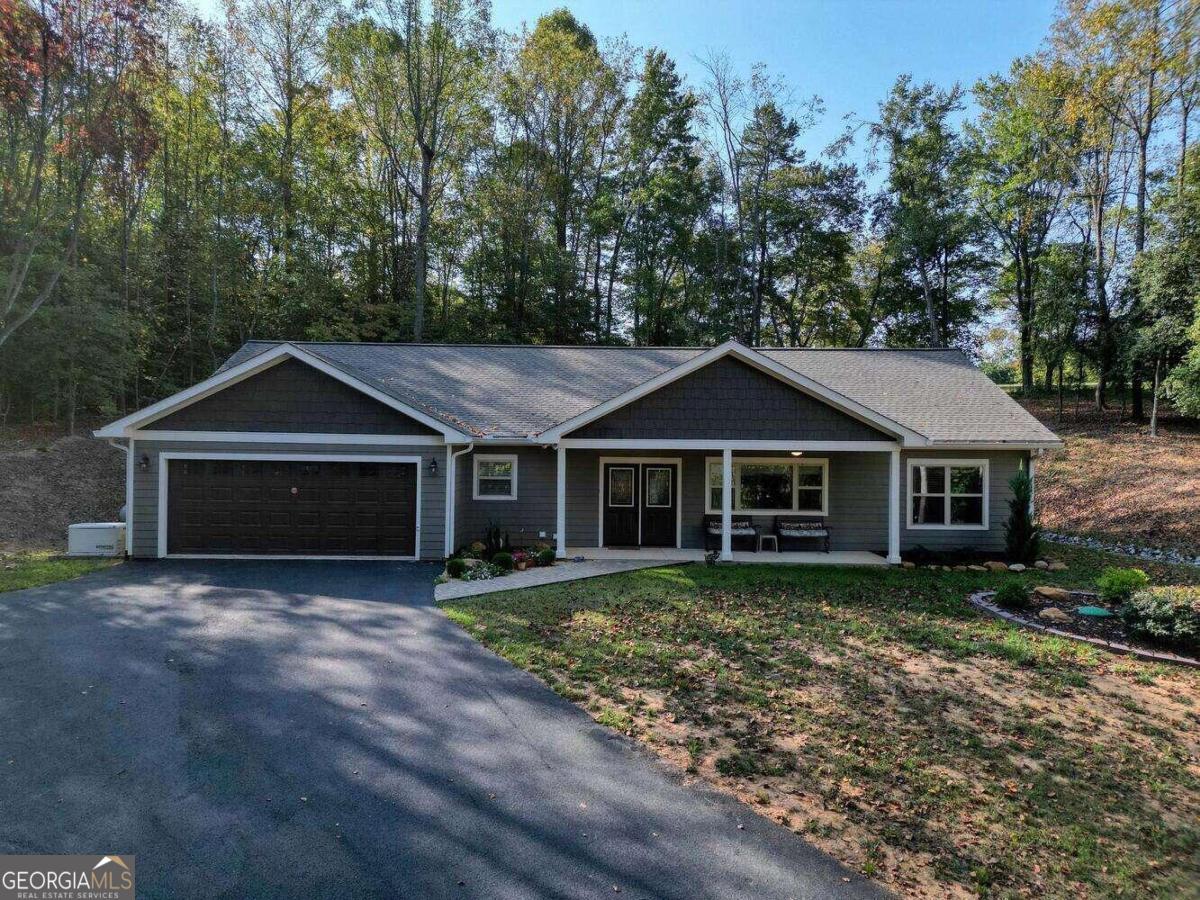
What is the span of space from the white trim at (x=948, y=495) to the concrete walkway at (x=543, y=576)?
217 inches

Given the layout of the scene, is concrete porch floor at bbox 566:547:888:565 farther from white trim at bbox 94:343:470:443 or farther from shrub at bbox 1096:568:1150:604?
shrub at bbox 1096:568:1150:604

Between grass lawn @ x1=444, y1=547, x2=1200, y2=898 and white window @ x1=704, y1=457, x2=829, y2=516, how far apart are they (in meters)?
4.28

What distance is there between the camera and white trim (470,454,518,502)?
1291 centimetres

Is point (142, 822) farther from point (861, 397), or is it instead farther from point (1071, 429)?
point (1071, 429)

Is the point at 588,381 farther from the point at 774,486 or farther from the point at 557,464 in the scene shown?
the point at 774,486

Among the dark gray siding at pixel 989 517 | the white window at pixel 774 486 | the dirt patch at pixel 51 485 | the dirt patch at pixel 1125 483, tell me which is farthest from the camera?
the dirt patch at pixel 1125 483

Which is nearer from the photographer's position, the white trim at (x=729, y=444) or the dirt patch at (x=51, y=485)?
the white trim at (x=729, y=444)

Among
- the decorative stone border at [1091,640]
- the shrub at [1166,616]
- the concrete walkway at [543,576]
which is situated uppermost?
the shrub at [1166,616]

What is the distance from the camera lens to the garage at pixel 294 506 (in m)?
11.6

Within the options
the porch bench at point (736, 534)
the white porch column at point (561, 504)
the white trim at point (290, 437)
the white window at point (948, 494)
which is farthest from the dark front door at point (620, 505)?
the white window at point (948, 494)

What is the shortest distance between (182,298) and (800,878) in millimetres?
26659

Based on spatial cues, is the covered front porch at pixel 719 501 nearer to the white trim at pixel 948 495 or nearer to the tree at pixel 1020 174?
the white trim at pixel 948 495

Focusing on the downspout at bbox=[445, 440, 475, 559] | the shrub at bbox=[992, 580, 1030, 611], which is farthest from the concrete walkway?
the shrub at bbox=[992, 580, 1030, 611]

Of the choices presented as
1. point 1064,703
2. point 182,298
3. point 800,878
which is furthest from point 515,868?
point 182,298
